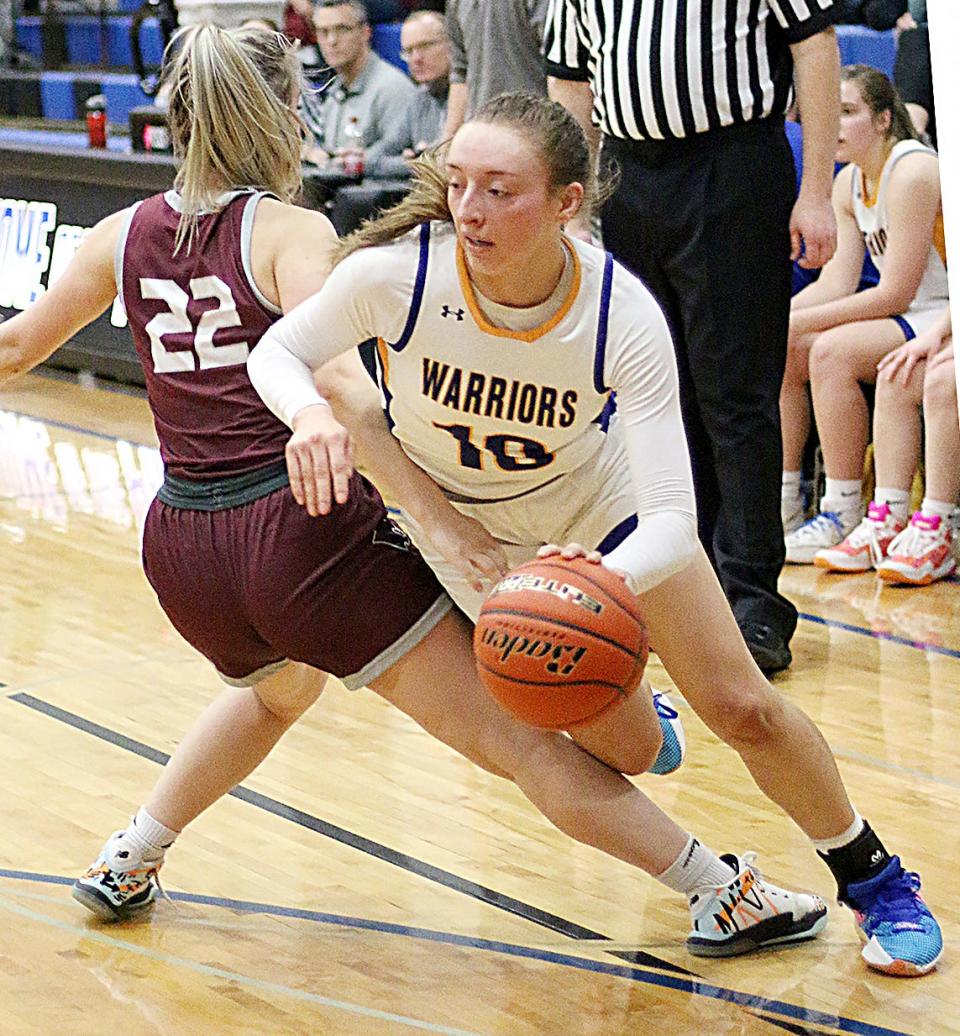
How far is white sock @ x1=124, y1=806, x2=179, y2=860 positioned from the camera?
2.96 m

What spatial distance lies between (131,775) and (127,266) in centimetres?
138

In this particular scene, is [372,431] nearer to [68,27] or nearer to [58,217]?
[58,217]

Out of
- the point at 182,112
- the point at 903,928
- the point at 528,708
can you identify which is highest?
the point at 182,112

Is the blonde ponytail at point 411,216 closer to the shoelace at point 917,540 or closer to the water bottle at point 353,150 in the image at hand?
the shoelace at point 917,540

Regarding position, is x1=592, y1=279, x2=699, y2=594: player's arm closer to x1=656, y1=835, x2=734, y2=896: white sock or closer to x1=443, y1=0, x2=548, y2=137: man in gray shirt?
x1=656, y1=835, x2=734, y2=896: white sock

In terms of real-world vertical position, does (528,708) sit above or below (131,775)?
above

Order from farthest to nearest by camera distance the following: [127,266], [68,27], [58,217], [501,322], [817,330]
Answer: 1. [68,27]
2. [58,217]
3. [817,330]
4. [127,266]
5. [501,322]

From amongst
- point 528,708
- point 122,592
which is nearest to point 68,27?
point 122,592

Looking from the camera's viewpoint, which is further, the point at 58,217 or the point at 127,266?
the point at 58,217

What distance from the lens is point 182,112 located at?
2.75 meters

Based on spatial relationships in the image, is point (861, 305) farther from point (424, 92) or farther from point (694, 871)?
point (694, 871)

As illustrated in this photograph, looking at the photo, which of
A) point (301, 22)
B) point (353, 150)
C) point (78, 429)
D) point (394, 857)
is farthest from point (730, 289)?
point (301, 22)

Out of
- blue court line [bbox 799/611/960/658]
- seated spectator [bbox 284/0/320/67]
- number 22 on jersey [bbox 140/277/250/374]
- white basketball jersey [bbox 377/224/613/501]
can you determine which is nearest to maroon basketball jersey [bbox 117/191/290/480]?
number 22 on jersey [bbox 140/277/250/374]

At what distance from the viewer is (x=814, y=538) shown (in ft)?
18.2
